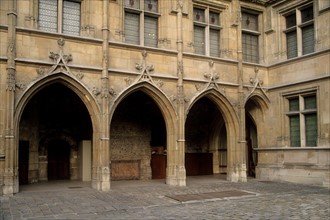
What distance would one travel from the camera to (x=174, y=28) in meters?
13.6

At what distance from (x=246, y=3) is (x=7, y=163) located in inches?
416

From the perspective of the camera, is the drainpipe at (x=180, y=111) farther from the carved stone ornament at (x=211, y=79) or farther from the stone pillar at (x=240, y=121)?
the stone pillar at (x=240, y=121)

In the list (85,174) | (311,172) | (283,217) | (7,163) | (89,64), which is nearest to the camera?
(283,217)

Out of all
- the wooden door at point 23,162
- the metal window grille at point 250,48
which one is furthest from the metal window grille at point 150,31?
the wooden door at point 23,162

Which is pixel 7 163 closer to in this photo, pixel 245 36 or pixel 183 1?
pixel 183 1

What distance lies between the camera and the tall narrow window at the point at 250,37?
1553 cm

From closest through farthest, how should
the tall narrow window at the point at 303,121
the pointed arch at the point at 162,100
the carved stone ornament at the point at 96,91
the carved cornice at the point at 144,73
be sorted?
the carved stone ornament at the point at 96,91 → the carved cornice at the point at 144,73 → the pointed arch at the point at 162,100 → the tall narrow window at the point at 303,121

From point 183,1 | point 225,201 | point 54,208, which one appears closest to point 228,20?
point 183,1

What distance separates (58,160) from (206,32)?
7353mm

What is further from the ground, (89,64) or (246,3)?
(246,3)

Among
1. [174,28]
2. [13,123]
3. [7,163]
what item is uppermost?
[174,28]

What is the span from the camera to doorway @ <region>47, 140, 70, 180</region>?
565 inches

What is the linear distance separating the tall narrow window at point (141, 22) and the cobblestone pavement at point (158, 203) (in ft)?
16.1

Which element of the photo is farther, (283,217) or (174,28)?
(174,28)
